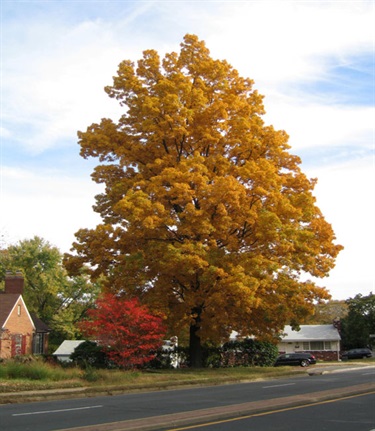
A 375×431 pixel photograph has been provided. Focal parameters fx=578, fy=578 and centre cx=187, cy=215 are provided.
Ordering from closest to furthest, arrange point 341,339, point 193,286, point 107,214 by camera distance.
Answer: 1. point 193,286
2. point 107,214
3. point 341,339

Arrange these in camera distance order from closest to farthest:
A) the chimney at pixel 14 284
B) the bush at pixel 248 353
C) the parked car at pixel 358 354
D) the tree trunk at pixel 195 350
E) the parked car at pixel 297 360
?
the tree trunk at pixel 195 350
the bush at pixel 248 353
the parked car at pixel 297 360
the chimney at pixel 14 284
the parked car at pixel 358 354

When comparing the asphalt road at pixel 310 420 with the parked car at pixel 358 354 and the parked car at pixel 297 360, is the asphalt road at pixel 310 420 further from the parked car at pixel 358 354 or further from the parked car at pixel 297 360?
the parked car at pixel 358 354

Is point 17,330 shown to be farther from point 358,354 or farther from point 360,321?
point 360,321

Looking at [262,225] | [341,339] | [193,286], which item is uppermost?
[262,225]

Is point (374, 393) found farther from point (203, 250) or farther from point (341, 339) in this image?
point (341, 339)

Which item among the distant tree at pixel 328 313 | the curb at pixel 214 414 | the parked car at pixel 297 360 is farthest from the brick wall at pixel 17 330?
the distant tree at pixel 328 313

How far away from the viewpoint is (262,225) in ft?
86.4

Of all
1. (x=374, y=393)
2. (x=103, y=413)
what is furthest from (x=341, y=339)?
(x=103, y=413)

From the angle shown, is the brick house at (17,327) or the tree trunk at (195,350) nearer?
the tree trunk at (195,350)

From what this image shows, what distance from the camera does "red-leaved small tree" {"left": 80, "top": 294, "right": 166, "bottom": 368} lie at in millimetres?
25062

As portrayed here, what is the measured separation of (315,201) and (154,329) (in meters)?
10.8

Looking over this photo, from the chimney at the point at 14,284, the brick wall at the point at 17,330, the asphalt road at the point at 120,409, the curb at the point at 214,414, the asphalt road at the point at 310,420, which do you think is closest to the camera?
the curb at the point at 214,414

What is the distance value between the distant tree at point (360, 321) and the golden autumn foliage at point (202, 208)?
130 ft

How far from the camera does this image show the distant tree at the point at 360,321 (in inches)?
2625
